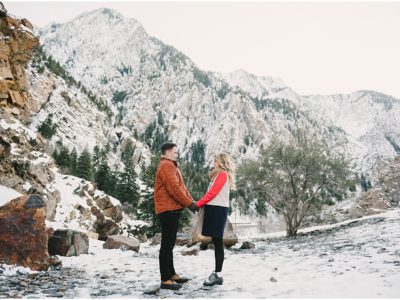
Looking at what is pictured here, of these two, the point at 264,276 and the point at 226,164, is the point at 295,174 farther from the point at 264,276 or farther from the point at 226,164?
the point at 226,164

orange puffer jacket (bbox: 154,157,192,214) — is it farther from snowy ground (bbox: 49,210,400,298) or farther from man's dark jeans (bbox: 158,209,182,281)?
snowy ground (bbox: 49,210,400,298)

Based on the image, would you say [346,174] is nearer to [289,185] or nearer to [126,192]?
[289,185]

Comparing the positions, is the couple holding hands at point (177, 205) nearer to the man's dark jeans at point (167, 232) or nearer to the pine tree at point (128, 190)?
the man's dark jeans at point (167, 232)

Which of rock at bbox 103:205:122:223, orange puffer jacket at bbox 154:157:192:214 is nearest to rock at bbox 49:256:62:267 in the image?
orange puffer jacket at bbox 154:157:192:214

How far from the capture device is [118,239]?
14.1 meters

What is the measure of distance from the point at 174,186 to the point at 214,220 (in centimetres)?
121

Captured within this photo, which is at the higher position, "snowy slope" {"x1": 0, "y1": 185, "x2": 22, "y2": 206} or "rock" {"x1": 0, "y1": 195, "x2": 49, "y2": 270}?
"snowy slope" {"x1": 0, "y1": 185, "x2": 22, "y2": 206}

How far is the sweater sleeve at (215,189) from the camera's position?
693 cm

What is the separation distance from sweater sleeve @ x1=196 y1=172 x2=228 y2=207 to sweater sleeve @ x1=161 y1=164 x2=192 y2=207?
0.46 metres

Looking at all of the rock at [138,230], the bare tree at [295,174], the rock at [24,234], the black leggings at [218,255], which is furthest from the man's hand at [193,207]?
the rock at [138,230]

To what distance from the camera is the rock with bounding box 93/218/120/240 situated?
70.0 ft

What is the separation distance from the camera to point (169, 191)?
660cm

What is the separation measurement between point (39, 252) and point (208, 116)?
187 m

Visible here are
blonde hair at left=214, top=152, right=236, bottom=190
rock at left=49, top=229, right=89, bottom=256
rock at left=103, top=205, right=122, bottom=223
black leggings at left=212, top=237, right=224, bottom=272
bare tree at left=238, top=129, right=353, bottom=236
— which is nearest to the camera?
black leggings at left=212, top=237, right=224, bottom=272
